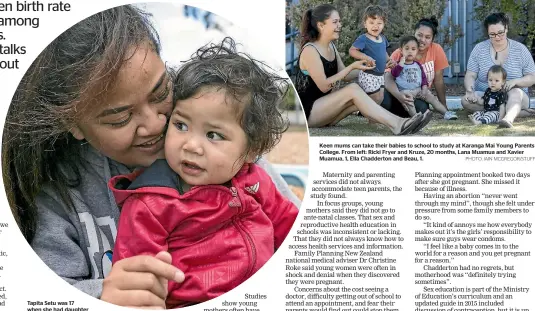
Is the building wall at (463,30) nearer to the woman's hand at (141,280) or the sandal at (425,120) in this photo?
the sandal at (425,120)

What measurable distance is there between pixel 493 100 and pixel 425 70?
0.78ft

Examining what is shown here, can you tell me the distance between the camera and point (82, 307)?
2068 millimetres

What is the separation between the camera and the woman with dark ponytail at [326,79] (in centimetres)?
211

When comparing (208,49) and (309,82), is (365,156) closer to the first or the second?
(309,82)

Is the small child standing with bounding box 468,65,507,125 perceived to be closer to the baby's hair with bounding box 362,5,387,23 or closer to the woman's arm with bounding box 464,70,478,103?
the woman's arm with bounding box 464,70,478,103

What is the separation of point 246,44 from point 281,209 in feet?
1.71

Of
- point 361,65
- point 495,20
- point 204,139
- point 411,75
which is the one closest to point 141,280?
point 204,139

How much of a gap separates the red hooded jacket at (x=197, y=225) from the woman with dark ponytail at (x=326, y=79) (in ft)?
1.02

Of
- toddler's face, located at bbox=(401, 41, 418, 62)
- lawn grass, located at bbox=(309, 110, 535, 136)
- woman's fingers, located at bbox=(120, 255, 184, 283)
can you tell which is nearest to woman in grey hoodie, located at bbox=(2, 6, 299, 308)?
woman's fingers, located at bbox=(120, 255, 184, 283)

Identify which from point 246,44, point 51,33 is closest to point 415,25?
point 246,44

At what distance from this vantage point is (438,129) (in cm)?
212

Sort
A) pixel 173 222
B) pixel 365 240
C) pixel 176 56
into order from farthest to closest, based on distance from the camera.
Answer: pixel 365 240, pixel 176 56, pixel 173 222

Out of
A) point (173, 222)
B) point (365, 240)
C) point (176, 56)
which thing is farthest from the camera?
point (365, 240)

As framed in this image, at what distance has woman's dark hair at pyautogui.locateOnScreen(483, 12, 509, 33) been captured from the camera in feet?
7.01
